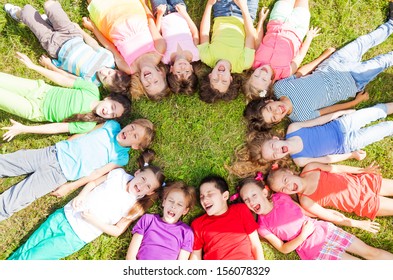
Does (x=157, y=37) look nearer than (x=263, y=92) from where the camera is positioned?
No

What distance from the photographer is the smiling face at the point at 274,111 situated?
15.9 feet

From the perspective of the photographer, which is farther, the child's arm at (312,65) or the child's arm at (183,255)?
the child's arm at (312,65)

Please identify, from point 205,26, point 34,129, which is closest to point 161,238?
point 34,129

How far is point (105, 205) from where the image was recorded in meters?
4.96

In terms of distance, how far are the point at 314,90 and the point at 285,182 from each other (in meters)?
1.26

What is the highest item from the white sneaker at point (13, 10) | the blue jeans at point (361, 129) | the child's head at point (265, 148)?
the white sneaker at point (13, 10)

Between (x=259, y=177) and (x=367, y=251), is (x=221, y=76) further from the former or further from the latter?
(x=367, y=251)

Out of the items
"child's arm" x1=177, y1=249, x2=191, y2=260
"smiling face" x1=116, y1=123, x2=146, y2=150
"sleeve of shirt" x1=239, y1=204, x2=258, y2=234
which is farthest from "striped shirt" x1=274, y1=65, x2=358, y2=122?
"child's arm" x1=177, y1=249, x2=191, y2=260

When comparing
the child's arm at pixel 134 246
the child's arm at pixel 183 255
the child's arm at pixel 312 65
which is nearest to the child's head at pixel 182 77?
the child's arm at pixel 312 65

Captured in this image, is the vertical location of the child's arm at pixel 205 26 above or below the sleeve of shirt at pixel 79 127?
above

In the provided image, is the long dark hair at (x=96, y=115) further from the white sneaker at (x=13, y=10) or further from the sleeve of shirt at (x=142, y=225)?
the white sneaker at (x=13, y=10)

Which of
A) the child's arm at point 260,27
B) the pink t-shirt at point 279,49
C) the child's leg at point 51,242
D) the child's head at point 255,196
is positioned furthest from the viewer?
the child's arm at point 260,27

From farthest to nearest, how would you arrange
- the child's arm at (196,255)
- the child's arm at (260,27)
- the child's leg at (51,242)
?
1. the child's arm at (260,27)
2. the child's arm at (196,255)
3. the child's leg at (51,242)

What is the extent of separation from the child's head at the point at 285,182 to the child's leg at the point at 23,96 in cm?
314
